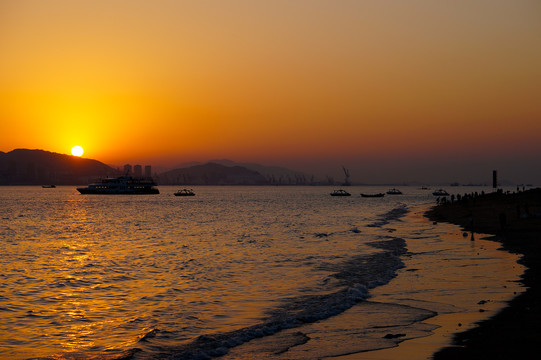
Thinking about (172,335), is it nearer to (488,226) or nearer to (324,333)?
(324,333)

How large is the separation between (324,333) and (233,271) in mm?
14693

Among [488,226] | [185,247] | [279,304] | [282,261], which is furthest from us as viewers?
[488,226]

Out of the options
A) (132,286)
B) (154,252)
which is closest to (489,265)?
(132,286)

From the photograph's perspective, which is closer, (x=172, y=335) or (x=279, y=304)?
(x=172, y=335)

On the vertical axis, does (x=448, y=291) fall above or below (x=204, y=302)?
above

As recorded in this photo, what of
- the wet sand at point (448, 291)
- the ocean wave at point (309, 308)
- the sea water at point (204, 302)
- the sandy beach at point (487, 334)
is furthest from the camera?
the sea water at point (204, 302)

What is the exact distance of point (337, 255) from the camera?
3647cm

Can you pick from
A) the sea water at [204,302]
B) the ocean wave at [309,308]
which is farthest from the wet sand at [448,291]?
the ocean wave at [309,308]

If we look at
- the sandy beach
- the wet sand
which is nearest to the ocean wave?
the wet sand

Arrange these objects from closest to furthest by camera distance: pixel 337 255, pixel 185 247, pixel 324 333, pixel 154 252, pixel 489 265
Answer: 1. pixel 324 333
2. pixel 489 265
3. pixel 337 255
4. pixel 154 252
5. pixel 185 247

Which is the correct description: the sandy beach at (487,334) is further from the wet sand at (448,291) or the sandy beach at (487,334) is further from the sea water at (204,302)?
the sea water at (204,302)

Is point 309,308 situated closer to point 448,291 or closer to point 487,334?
point 448,291

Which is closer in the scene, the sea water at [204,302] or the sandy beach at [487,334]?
the sandy beach at [487,334]

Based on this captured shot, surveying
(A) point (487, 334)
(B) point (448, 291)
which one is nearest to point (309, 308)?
(B) point (448, 291)
